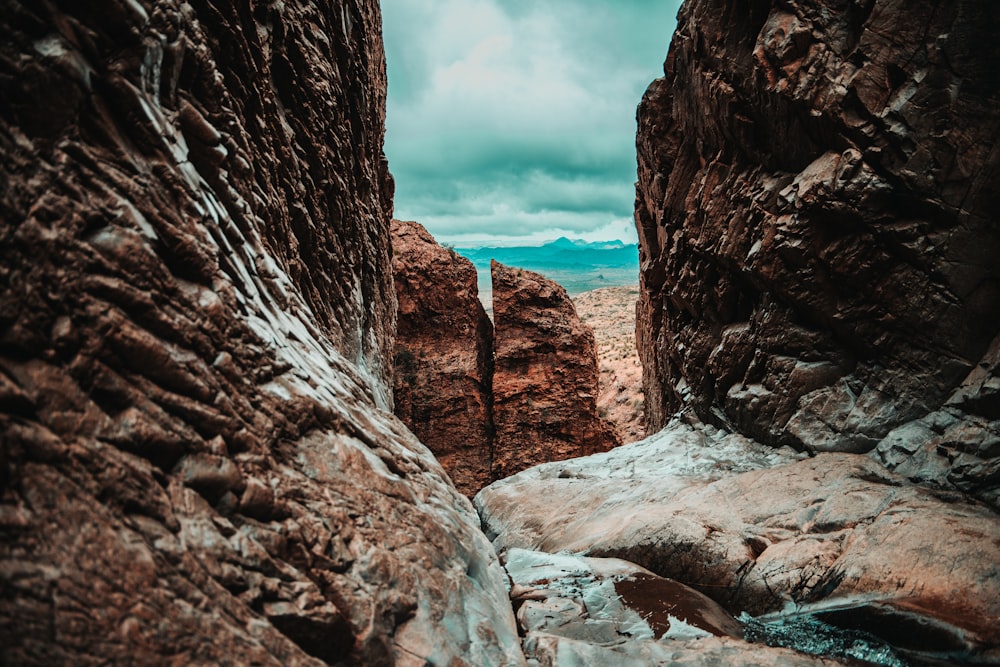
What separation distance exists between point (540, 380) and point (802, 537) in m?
21.9

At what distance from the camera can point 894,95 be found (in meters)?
9.40

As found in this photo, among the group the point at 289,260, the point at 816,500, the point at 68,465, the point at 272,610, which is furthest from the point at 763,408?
the point at 68,465

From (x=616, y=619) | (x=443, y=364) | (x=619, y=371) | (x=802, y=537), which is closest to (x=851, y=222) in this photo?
(x=802, y=537)

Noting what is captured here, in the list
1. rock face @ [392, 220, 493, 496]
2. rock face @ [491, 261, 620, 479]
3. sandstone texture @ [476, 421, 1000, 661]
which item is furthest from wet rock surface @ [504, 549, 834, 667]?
rock face @ [392, 220, 493, 496]

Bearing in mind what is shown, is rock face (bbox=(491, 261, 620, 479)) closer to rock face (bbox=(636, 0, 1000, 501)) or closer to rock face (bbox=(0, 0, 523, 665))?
rock face (bbox=(636, 0, 1000, 501))

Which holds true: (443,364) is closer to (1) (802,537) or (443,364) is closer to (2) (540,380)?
(2) (540,380)

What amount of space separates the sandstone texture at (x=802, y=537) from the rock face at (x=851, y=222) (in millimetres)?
1133

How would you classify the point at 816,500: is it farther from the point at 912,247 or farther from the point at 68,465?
the point at 68,465

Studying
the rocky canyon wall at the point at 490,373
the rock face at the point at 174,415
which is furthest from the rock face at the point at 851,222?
the rocky canyon wall at the point at 490,373

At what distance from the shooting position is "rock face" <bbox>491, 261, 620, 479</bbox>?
2966 cm

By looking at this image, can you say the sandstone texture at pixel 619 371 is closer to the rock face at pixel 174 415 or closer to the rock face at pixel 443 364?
the rock face at pixel 443 364

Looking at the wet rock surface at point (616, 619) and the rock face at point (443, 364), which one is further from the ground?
the rock face at point (443, 364)

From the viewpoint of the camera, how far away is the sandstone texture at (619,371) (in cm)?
3891

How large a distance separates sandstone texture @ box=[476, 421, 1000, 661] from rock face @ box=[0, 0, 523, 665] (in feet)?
12.9
